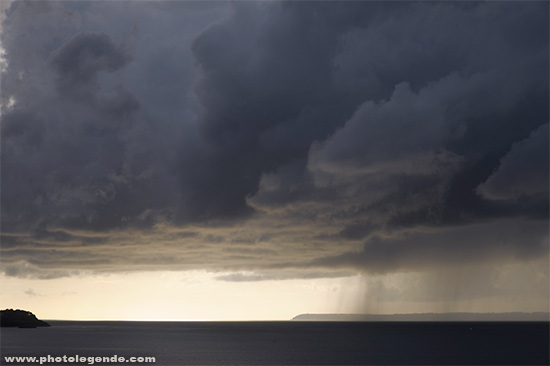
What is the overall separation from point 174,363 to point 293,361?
34.3m

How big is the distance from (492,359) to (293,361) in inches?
2412

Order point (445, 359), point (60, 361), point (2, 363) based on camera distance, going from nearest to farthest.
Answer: point (2, 363) → point (60, 361) → point (445, 359)

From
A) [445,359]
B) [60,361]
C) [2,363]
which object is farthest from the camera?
[445,359]

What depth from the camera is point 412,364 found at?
180500 mm

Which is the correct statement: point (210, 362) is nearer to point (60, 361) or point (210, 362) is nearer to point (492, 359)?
point (60, 361)

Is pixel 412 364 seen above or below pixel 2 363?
above

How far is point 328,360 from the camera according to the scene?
19162cm

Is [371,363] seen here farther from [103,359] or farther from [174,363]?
[103,359]

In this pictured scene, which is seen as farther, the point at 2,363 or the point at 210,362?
the point at 210,362

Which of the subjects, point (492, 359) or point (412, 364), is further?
point (492, 359)

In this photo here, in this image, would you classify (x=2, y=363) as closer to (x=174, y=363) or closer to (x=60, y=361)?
(x=60, y=361)

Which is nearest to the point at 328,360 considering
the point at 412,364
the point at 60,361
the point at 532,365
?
the point at 412,364

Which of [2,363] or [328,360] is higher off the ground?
[328,360]

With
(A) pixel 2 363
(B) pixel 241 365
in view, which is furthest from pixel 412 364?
(A) pixel 2 363
